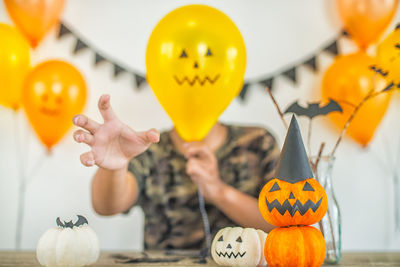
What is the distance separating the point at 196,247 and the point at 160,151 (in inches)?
13.8

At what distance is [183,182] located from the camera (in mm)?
1368

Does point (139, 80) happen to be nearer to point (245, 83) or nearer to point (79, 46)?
point (79, 46)

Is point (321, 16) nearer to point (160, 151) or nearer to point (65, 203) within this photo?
point (160, 151)

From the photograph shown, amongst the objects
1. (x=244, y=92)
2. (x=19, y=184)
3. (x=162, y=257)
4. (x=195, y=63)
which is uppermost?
(x=244, y=92)

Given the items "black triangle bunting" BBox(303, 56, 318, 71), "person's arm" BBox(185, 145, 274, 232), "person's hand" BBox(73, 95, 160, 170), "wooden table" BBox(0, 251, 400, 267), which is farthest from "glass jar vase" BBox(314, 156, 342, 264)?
"black triangle bunting" BBox(303, 56, 318, 71)

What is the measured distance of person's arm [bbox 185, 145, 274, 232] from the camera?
1.02 meters

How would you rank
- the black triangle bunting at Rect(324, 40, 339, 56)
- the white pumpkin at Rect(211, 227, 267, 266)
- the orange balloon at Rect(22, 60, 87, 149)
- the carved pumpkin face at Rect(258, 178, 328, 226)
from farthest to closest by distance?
the black triangle bunting at Rect(324, 40, 339, 56)
the orange balloon at Rect(22, 60, 87, 149)
the white pumpkin at Rect(211, 227, 267, 266)
the carved pumpkin face at Rect(258, 178, 328, 226)

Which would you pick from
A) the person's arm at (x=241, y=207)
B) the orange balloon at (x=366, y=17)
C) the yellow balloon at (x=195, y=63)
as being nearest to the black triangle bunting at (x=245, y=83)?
the orange balloon at (x=366, y=17)

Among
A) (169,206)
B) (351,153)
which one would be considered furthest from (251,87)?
(169,206)

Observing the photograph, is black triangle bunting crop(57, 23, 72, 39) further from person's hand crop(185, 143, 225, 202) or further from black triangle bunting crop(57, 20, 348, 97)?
person's hand crop(185, 143, 225, 202)

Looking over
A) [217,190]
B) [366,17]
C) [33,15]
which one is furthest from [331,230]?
[33,15]

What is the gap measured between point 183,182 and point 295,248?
78 centimetres

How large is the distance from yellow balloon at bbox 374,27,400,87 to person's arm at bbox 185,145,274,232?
1.50 ft

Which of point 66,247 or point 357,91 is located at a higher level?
point 357,91
